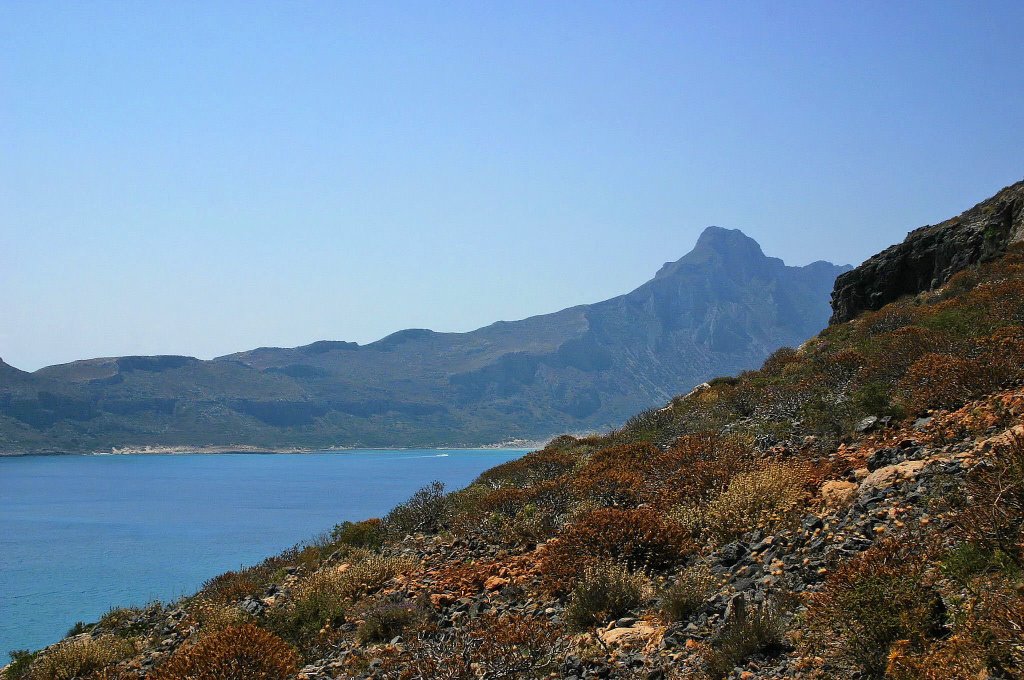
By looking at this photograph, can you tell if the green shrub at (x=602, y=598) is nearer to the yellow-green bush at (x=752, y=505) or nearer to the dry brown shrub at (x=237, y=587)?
the yellow-green bush at (x=752, y=505)

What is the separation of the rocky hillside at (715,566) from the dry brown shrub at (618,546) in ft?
0.10

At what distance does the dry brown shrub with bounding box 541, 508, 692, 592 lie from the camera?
9.38 m

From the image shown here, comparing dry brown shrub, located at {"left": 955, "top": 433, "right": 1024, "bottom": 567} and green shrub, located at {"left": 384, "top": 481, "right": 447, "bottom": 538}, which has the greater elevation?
dry brown shrub, located at {"left": 955, "top": 433, "right": 1024, "bottom": 567}

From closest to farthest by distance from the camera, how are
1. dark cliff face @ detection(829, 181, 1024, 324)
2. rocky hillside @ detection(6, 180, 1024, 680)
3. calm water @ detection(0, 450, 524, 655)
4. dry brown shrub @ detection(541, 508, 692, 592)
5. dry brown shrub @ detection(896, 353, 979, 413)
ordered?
rocky hillside @ detection(6, 180, 1024, 680), dry brown shrub @ detection(541, 508, 692, 592), dry brown shrub @ detection(896, 353, 979, 413), dark cliff face @ detection(829, 181, 1024, 324), calm water @ detection(0, 450, 524, 655)

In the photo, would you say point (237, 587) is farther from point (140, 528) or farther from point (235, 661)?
point (140, 528)

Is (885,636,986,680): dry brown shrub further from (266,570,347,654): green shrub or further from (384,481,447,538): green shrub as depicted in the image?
(384,481,447,538): green shrub

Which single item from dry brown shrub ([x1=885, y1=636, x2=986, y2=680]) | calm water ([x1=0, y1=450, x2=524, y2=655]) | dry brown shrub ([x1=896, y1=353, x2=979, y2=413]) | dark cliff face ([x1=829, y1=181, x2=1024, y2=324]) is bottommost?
calm water ([x1=0, y1=450, x2=524, y2=655])

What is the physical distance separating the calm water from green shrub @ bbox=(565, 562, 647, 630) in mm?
27537

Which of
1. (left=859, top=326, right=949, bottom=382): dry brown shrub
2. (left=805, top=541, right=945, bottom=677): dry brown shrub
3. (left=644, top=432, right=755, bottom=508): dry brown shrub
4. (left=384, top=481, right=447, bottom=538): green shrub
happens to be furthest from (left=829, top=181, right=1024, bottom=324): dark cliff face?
(left=805, top=541, right=945, bottom=677): dry brown shrub

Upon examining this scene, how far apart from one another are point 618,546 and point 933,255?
2873 cm

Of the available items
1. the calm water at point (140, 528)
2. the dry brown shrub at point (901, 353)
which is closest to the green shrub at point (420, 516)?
the dry brown shrub at point (901, 353)

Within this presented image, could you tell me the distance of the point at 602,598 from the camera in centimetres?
833

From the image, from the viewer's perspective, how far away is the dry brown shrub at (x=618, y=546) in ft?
30.8

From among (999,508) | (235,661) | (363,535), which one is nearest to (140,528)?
(363,535)
